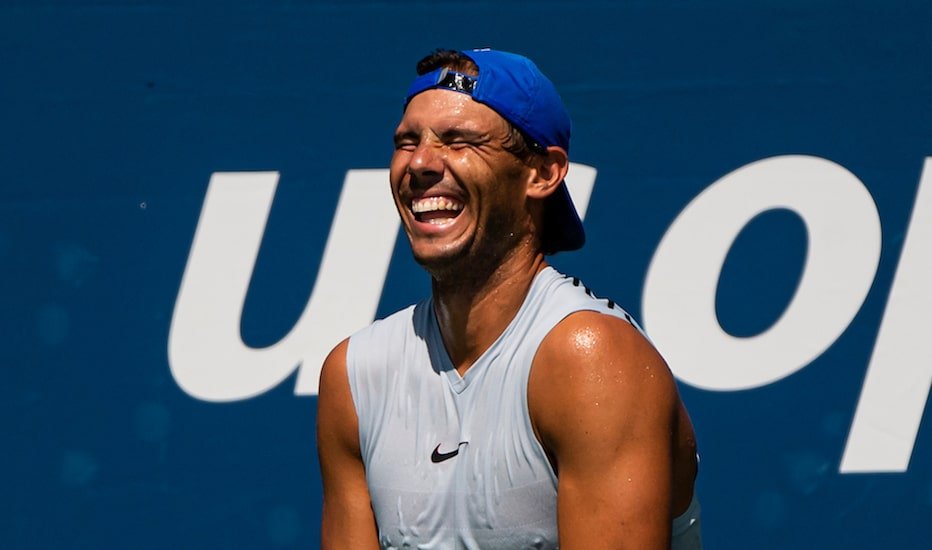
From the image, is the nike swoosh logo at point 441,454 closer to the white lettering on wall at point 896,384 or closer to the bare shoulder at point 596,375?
the bare shoulder at point 596,375

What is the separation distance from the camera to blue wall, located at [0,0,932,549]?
312 cm

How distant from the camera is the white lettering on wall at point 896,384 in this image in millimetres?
3158

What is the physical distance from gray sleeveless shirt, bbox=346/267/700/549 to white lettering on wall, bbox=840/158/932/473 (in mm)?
1463

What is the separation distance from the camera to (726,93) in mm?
3182

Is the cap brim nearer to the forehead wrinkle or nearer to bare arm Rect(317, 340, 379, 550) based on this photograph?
the forehead wrinkle

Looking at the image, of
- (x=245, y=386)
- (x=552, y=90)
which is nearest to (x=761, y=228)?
(x=245, y=386)

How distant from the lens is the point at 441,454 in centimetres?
176

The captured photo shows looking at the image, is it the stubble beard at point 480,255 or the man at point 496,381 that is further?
the stubble beard at point 480,255

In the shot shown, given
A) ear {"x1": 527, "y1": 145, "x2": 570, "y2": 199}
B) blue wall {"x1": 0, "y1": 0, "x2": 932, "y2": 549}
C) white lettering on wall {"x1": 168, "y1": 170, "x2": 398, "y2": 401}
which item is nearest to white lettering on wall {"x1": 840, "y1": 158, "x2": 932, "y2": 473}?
blue wall {"x1": 0, "y1": 0, "x2": 932, "y2": 549}

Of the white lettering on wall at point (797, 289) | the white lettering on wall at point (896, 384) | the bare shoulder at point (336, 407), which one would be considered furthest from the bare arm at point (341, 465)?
the white lettering on wall at point (896, 384)

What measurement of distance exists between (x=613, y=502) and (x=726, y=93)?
1.75m

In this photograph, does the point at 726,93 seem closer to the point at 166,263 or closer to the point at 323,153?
the point at 323,153

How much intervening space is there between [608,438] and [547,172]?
390 mm

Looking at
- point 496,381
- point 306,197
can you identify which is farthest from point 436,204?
point 306,197
